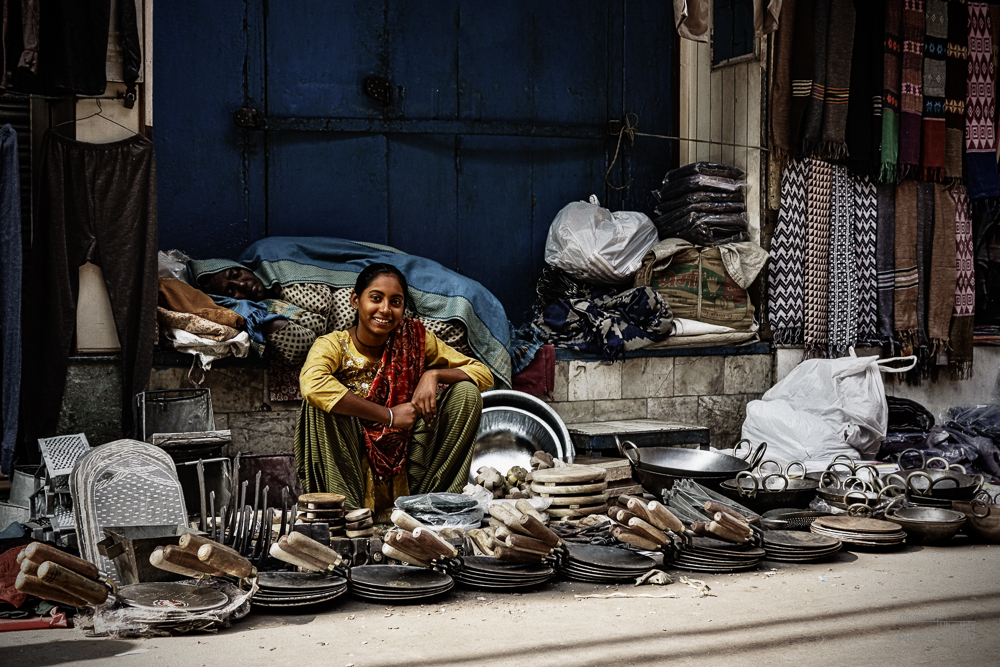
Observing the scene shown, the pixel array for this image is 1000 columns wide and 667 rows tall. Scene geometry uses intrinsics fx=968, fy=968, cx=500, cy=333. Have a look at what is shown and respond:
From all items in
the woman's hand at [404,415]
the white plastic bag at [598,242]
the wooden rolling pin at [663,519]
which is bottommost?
the wooden rolling pin at [663,519]

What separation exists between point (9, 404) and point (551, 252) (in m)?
3.69

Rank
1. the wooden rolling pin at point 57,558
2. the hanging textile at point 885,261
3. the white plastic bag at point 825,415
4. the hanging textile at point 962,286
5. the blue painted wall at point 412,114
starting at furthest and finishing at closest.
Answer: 1. the hanging textile at point 962,286
2. the hanging textile at point 885,261
3. the blue painted wall at point 412,114
4. the white plastic bag at point 825,415
5. the wooden rolling pin at point 57,558

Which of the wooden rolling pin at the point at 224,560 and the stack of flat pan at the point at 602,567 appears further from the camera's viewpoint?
the stack of flat pan at the point at 602,567

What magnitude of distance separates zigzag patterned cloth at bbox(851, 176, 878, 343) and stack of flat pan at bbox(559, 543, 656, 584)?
164 inches

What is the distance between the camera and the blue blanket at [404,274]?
19.0 feet

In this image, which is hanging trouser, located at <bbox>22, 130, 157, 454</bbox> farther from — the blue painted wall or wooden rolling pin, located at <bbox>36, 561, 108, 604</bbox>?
wooden rolling pin, located at <bbox>36, 561, 108, 604</bbox>

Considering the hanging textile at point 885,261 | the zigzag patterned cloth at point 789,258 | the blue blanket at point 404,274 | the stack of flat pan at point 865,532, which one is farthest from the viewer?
the hanging textile at point 885,261

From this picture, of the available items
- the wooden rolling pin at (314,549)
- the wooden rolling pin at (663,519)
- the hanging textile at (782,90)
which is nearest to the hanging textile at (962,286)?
the hanging textile at (782,90)

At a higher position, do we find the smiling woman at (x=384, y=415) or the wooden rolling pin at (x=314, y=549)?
the smiling woman at (x=384, y=415)

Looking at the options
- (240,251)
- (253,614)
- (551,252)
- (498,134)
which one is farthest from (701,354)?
(253,614)

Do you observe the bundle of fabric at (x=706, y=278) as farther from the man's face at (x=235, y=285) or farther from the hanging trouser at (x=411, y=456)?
the man's face at (x=235, y=285)

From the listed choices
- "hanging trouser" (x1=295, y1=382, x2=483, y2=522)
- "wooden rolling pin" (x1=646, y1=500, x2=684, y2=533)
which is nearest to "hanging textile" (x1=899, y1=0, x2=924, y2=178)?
"hanging trouser" (x1=295, y1=382, x2=483, y2=522)

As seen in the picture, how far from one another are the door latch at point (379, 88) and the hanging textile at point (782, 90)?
111 inches

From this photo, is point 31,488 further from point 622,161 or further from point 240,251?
point 622,161
